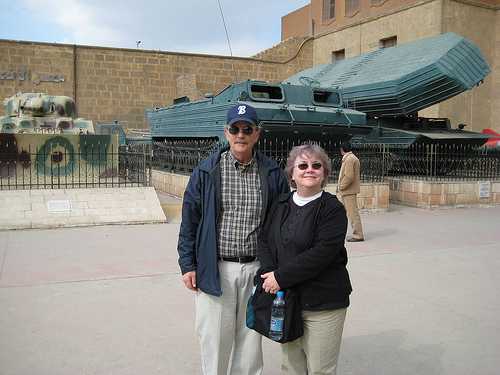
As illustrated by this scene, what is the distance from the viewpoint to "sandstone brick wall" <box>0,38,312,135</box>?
22297 mm

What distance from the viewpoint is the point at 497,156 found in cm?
1235

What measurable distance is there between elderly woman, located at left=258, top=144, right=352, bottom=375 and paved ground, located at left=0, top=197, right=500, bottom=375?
0.88m

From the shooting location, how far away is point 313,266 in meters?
2.25

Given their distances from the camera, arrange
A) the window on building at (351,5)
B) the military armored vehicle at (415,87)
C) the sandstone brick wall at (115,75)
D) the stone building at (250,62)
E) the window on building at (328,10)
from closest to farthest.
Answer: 1. the military armored vehicle at (415,87)
2. the stone building at (250,62)
3. the sandstone brick wall at (115,75)
4. the window on building at (351,5)
5. the window on building at (328,10)

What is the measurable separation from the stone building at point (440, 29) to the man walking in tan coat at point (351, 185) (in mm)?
15438

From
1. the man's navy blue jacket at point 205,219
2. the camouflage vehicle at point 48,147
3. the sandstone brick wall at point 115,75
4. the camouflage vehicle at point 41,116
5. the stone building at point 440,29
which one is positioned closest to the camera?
the man's navy blue jacket at point 205,219

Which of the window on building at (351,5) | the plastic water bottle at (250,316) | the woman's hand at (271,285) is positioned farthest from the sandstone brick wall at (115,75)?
the woman's hand at (271,285)

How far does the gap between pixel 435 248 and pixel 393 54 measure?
11071 mm

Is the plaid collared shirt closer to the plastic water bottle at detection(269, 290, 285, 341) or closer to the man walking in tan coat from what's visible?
the plastic water bottle at detection(269, 290, 285, 341)

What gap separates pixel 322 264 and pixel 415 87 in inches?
497

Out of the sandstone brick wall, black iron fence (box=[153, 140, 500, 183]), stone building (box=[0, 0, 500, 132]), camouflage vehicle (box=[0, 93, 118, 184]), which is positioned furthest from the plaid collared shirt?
the sandstone brick wall

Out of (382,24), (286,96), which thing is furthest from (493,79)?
(286,96)

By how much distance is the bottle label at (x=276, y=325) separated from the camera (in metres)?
2.29

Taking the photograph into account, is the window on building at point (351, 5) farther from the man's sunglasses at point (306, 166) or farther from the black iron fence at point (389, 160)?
the man's sunglasses at point (306, 166)
